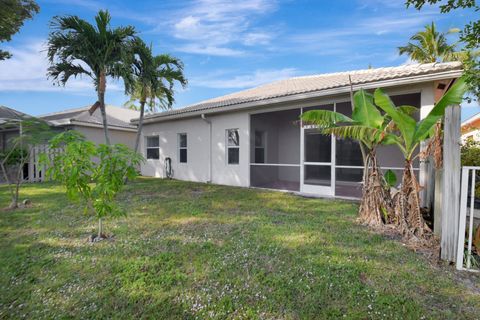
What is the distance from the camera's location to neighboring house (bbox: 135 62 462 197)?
669 cm

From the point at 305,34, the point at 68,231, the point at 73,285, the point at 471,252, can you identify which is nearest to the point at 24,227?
the point at 68,231

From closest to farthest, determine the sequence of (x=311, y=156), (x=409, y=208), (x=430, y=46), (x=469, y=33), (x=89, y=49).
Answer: (x=469, y=33) → (x=409, y=208) → (x=89, y=49) → (x=311, y=156) → (x=430, y=46)

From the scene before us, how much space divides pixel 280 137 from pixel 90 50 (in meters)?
8.67

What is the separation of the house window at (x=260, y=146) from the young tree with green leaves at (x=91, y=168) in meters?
7.16

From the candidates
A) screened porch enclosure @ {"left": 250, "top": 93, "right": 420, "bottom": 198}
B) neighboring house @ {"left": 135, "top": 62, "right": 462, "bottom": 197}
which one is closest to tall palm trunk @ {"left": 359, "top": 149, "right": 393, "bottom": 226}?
screened porch enclosure @ {"left": 250, "top": 93, "right": 420, "bottom": 198}

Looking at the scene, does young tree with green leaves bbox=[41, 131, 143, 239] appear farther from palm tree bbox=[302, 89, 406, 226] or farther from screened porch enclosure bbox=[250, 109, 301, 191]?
screened porch enclosure bbox=[250, 109, 301, 191]

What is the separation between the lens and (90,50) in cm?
874

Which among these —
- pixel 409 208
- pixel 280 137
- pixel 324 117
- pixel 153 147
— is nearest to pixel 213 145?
pixel 280 137

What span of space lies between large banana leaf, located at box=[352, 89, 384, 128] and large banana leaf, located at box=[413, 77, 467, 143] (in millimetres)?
694

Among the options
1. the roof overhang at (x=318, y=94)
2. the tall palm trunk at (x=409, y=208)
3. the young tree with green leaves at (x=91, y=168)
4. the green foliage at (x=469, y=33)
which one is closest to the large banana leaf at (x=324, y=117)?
the tall palm trunk at (x=409, y=208)

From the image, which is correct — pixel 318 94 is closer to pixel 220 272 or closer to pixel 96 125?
pixel 220 272

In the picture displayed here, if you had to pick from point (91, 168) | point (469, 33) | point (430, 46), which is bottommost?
point (91, 168)

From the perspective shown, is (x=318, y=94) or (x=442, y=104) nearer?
(x=442, y=104)

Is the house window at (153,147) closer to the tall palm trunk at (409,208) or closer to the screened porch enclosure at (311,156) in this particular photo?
the screened porch enclosure at (311,156)
